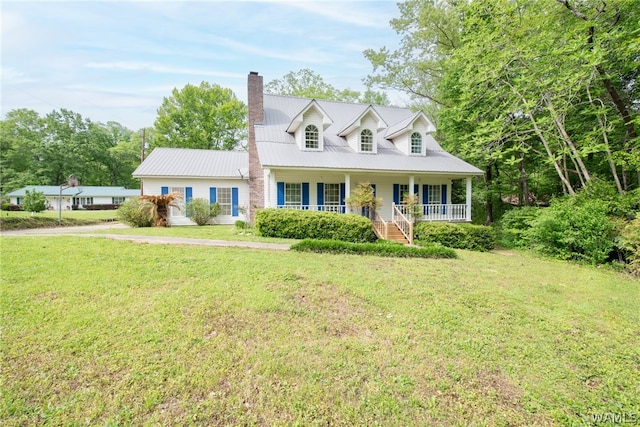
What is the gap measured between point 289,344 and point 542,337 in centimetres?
412

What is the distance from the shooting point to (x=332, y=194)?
50.6 feet

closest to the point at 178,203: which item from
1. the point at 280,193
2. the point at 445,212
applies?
the point at 280,193

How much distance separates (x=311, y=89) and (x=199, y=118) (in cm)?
1433

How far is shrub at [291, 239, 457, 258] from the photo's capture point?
9.15 metres

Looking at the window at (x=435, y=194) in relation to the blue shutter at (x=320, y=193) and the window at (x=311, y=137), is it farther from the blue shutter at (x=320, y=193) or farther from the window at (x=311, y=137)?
the window at (x=311, y=137)

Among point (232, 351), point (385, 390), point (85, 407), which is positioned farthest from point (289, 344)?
point (85, 407)

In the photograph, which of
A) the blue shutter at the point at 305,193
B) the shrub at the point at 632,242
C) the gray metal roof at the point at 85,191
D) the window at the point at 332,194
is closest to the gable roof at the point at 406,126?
the window at the point at 332,194

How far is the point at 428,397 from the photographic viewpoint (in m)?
3.09

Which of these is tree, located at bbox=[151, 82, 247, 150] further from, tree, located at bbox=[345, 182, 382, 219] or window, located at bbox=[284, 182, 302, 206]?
tree, located at bbox=[345, 182, 382, 219]

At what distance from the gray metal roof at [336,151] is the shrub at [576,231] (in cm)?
464

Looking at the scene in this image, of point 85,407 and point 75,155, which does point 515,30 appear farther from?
point 75,155

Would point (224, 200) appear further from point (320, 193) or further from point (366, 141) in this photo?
point (366, 141)

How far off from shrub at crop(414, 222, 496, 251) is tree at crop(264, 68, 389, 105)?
2331 cm

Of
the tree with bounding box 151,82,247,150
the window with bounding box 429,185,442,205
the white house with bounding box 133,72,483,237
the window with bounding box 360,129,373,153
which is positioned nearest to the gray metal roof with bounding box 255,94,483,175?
the white house with bounding box 133,72,483,237
